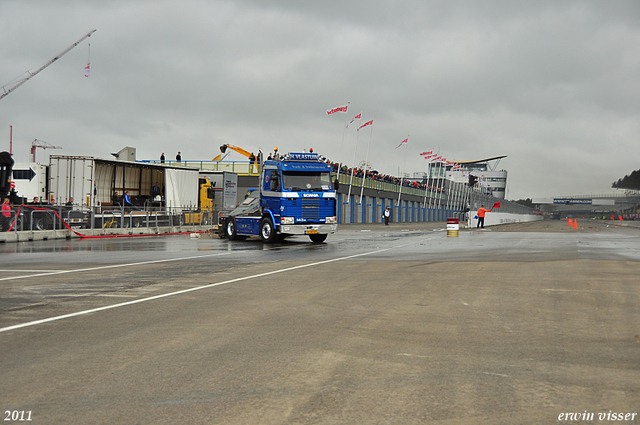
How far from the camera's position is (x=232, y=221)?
27.6 metres

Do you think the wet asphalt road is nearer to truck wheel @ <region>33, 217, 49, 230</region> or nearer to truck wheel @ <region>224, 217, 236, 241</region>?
truck wheel @ <region>224, 217, 236, 241</region>

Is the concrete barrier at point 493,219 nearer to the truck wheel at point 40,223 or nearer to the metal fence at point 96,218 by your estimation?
the metal fence at point 96,218

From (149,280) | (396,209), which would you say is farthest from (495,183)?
(149,280)

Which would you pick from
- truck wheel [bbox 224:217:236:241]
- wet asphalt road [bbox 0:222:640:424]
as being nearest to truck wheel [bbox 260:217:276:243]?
truck wheel [bbox 224:217:236:241]

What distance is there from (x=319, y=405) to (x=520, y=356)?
2.35 m

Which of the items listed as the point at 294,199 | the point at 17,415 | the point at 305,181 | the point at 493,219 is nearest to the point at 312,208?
the point at 294,199

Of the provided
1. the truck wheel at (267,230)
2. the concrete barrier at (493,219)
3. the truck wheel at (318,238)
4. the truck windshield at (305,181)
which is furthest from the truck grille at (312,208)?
the concrete barrier at (493,219)

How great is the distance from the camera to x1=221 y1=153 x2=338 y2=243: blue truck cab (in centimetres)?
2423

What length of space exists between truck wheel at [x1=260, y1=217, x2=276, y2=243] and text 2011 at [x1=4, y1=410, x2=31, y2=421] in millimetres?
20397

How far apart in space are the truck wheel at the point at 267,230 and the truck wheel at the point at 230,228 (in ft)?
8.43

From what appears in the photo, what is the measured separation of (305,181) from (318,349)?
61.8 feet

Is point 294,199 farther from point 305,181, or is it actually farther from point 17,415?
point 17,415

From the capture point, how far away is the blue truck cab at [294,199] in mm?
24234

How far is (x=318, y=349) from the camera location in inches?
234
